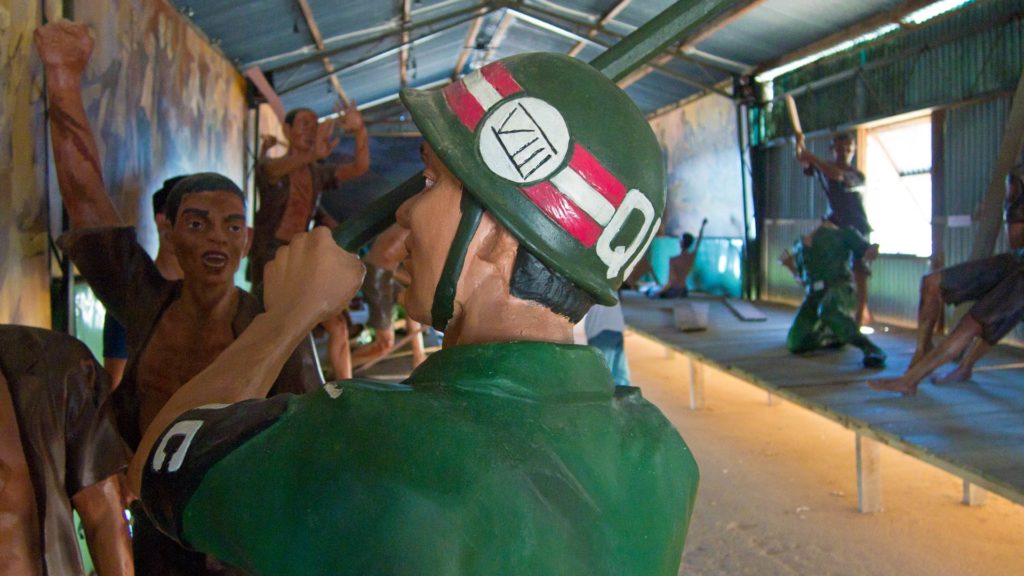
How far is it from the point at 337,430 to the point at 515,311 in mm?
375

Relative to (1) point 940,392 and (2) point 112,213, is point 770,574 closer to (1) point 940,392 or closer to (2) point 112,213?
(1) point 940,392

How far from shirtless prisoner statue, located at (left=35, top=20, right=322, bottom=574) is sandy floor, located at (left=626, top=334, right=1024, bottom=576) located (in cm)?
315

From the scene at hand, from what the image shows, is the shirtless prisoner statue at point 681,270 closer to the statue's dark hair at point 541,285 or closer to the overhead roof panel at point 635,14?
the overhead roof panel at point 635,14

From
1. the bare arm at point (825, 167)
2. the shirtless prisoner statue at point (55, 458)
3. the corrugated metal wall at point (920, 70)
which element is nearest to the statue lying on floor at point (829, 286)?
the bare arm at point (825, 167)

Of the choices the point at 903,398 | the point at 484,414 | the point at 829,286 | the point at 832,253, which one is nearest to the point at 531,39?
the point at 832,253

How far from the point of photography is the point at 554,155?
124 centimetres

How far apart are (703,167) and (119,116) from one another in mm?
12432

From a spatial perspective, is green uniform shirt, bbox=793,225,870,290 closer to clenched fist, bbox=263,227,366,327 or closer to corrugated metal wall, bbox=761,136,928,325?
corrugated metal wall, bbox=761,136,928,325

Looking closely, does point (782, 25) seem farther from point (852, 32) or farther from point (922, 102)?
point (922, 102)

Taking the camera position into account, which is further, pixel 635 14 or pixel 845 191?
pixel 635 14

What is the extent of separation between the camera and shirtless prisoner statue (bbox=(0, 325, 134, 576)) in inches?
57.7

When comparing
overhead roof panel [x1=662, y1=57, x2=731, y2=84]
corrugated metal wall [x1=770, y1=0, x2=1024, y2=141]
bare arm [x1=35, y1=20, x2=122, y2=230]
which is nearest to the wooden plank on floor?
corrugated metal wall [x1=770, y1=0, x2=1024, y2=141]

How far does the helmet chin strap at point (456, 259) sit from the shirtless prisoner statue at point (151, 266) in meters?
1.05

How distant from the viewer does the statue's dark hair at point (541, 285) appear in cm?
128
